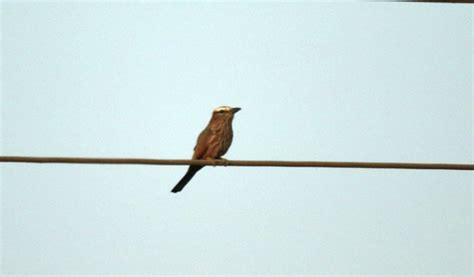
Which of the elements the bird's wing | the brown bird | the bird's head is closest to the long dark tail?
the brown bird

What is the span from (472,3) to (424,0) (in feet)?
1.18

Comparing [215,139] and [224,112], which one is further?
[224,112]

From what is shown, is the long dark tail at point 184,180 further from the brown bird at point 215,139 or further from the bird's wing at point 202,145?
the bird's wing at point 202,145

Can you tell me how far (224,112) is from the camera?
11.0 metres

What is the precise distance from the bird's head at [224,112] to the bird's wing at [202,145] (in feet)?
0.72

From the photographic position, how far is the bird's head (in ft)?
36.2

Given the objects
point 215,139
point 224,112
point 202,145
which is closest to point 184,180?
point 202,145

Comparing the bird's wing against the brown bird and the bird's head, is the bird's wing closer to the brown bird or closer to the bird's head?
the brown bird

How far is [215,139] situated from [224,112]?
1.27 feet

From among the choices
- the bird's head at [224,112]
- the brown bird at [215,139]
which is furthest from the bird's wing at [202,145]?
the bird's head at [224,112]

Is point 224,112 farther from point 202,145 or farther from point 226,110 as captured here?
point 202,145

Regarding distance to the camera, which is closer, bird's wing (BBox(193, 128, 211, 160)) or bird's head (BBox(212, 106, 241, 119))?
bird's wing (BBox(193, 128, 211, 160))

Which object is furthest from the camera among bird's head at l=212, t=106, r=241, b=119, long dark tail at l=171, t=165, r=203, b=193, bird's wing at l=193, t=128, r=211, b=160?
bird's head at l=212, t=106, r=241, b=119

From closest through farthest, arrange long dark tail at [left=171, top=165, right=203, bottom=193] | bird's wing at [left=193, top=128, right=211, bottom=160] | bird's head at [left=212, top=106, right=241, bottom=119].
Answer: long dark tail at [left=171, top=165, right=203, bottom=193]
bird's wing at [left=193, top=128, right=211, bottom=160]
bird's head at [left=212, top=106, right=241, bottom=119]
